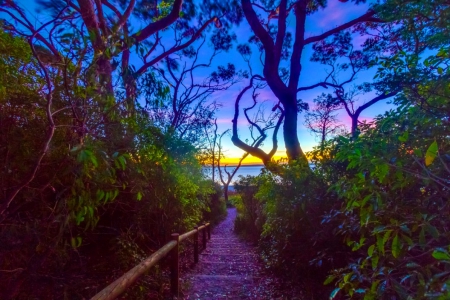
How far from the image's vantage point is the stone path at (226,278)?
364cm

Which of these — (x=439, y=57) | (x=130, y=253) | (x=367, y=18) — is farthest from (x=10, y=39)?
(x=367, y=18)

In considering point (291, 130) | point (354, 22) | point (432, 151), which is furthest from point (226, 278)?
point (354, 22)

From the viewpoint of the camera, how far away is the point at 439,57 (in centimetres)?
136

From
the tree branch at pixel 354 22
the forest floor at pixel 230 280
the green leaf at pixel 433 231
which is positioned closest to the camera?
the green leaf at pixel 433 231

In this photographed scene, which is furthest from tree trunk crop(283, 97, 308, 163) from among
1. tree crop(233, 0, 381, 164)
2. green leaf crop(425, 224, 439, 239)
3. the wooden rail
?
green leaf crop(425, 224, 439, 239)

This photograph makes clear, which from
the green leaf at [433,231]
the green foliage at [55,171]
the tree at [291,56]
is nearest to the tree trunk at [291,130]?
the tree at [291,56]

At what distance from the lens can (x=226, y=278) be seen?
14.0 ft

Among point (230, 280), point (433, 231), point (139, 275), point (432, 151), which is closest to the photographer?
point (432, 151)

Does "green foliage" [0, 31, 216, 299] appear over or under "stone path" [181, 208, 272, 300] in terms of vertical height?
over

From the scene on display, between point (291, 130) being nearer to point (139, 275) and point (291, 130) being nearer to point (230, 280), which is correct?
point (230, 280)

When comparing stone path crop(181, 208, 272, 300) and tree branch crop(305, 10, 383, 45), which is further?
tree branch crop(305, 10, 383, 45)

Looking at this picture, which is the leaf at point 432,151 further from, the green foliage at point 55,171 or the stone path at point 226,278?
the stone path at point 226,278

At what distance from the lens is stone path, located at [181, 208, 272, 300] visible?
364 centimetres

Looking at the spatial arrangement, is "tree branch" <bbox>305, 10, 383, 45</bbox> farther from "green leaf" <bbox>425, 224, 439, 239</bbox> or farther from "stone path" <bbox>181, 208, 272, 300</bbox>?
"green leaf" <bbox>425, 224, 439, 239</bbox>
